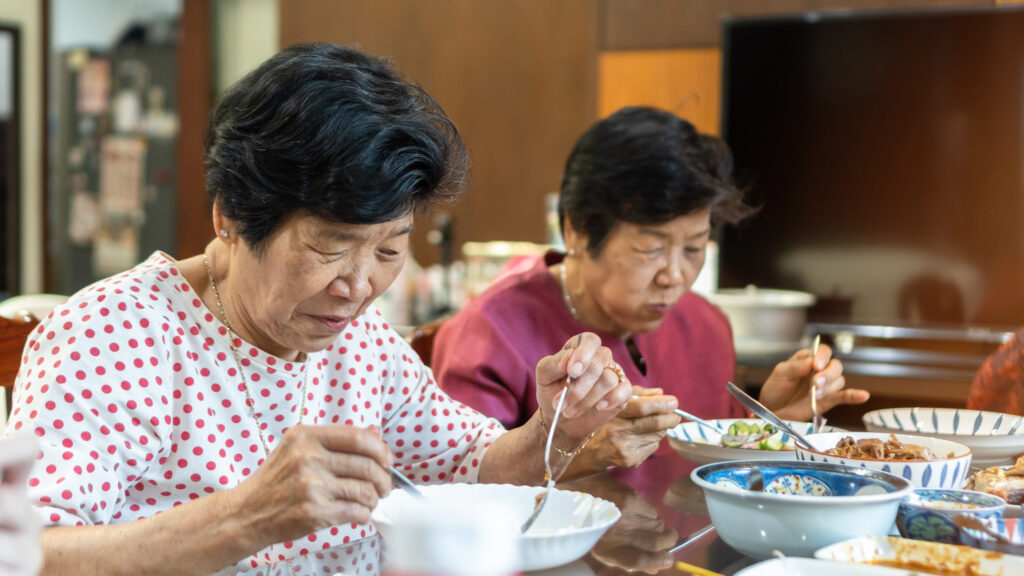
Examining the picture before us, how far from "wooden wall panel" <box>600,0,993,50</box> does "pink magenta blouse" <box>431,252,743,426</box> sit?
145 cm

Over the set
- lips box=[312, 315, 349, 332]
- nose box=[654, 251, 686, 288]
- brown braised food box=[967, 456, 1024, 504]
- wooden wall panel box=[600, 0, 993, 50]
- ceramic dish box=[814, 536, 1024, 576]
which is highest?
wooden wall panel box=[600, 0, 993, 50]

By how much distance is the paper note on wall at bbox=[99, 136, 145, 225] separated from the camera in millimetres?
5688

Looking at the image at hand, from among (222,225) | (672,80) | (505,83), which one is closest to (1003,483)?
(222,225)

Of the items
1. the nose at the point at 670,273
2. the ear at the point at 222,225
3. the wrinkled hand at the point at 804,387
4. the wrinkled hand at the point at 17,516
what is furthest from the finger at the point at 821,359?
the wrinkled hand at the point at 17,516

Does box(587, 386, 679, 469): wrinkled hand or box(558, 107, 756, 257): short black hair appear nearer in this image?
box(587, 386, 679, 469): wrinkled hand

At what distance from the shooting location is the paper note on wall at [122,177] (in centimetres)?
569

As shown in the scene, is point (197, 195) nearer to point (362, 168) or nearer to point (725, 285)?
point (725, 285)

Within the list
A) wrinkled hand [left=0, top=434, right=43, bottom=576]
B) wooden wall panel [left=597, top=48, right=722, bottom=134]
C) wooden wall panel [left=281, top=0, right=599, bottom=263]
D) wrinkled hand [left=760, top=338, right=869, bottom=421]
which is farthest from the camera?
wooden wall panel [left=281, top=0, right=599, bottom=263]

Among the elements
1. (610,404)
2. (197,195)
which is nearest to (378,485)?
(610,404)

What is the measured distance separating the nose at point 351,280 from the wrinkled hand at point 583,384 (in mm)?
272

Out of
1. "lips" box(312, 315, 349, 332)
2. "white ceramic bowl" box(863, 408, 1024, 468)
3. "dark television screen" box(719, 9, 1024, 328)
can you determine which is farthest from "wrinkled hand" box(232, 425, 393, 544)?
"dark television screen" box(719, 9, 1024, 328)

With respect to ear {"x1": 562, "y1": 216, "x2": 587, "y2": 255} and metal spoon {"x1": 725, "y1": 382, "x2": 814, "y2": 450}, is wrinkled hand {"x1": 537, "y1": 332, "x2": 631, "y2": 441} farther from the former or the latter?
ear {"x1": 562, "y1": 216, "x2": 587, "y2": 255}

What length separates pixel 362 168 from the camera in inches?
45.3

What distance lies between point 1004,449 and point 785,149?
201cm
